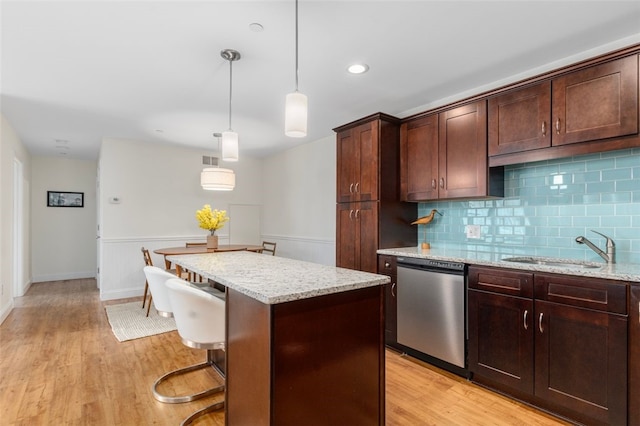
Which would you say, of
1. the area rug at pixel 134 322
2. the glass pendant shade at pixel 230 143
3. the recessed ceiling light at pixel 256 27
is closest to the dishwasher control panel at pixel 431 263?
the glass pendant shade at pixel 230 143

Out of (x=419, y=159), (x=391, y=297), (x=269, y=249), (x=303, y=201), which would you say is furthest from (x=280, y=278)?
(x=269, y=249)

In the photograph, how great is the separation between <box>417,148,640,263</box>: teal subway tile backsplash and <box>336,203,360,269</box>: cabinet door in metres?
1.07

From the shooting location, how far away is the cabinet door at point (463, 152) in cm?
287

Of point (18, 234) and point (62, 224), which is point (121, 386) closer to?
point (18, 234)

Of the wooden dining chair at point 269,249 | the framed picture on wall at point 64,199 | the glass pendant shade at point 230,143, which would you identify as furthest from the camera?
the framed picture on wall at point 64,199

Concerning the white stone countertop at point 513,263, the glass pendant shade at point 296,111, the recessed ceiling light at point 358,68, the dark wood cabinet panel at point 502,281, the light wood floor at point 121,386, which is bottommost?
the light wood floor at point 121,386

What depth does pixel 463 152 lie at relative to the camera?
300cm

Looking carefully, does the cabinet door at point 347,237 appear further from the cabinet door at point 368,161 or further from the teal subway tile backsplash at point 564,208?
the teal subway tile backsplash at point 564,208

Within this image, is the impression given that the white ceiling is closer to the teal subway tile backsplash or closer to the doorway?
the teal subway tile backsplash

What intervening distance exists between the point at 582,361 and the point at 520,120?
1766mm

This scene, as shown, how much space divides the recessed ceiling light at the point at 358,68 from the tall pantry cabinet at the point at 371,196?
618mm

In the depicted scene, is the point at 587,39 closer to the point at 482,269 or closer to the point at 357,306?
the point at 482,269

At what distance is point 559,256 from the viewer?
104 inches

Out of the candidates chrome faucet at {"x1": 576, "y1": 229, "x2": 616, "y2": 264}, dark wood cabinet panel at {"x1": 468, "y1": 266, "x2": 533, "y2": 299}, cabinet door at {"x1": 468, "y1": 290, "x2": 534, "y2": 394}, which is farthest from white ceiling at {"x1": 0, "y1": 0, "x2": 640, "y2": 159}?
cabinet door at {"x1": 468, "y1": 290, "x2": 534, "y2": 394}
